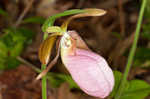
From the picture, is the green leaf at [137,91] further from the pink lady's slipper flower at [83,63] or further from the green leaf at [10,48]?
the green leaf at [10,48]

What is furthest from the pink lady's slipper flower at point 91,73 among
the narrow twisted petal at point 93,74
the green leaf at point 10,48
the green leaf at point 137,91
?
the green leaf at point 10,48

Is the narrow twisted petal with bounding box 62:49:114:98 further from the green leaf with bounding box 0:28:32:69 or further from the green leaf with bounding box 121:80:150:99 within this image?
the green leaf with bounding box 0:28:32:69

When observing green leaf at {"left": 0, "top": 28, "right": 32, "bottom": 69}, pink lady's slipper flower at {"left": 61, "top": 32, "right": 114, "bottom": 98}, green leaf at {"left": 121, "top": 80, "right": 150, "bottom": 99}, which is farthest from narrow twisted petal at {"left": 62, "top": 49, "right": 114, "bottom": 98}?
green leaf at {"left": 0, "top": 28, "right": 32, "bottom": 69}

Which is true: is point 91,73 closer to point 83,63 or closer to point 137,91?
point 83,63

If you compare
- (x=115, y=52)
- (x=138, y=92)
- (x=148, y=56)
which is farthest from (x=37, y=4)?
(x=138, y=92)

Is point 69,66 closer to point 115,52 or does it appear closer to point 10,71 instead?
point 10,71

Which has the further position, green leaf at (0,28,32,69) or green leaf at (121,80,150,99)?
green leaf at (0,28,32,69)

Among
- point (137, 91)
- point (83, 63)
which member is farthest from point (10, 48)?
point (83, 63)
